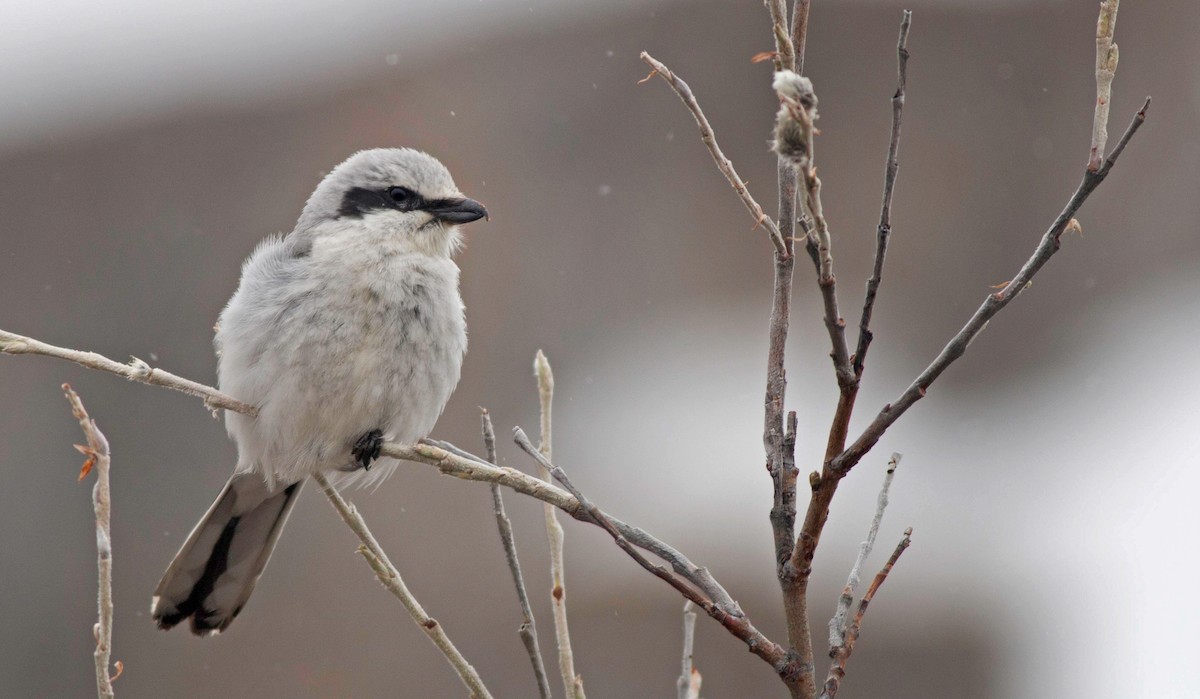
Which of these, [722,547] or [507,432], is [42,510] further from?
[722,547]

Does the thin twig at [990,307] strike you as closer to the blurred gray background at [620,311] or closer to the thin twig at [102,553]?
the thin twig at [102,553]

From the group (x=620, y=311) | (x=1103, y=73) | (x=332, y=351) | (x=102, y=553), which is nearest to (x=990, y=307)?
(x=1103, y=73)

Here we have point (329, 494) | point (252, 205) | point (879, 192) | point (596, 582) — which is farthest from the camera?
point (879, 192)

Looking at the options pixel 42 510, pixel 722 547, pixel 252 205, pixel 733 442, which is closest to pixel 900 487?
pixel 733 442

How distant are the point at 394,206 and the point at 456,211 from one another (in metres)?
0.20

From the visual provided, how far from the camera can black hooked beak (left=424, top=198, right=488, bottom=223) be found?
3.60 metres

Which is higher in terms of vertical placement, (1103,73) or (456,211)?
(456,211)

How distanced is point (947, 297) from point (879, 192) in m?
0.96

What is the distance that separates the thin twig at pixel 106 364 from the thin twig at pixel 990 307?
123 centimetres

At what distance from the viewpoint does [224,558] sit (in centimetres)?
358

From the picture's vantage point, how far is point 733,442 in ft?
28.2

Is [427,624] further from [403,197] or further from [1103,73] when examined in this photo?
[403,197]

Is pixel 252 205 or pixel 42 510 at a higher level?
pixel 252 205

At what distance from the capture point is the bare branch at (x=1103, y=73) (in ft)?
5.01
